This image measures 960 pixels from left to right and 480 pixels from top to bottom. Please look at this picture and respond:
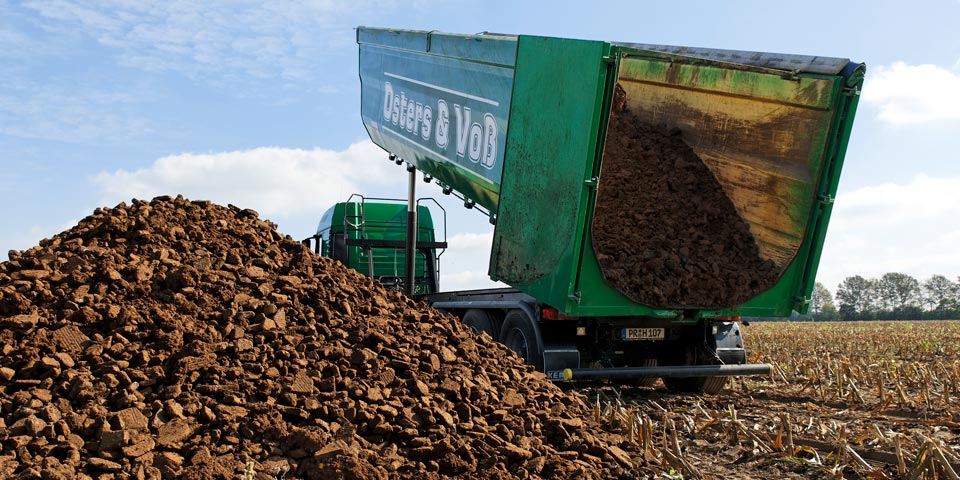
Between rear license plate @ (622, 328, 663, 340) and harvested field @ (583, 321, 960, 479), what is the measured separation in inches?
22.3

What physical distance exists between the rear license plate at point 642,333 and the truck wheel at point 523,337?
83 centimetres

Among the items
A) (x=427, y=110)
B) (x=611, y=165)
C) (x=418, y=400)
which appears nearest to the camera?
(x=418, y=400)

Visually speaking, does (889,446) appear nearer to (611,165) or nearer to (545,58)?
(611,165)

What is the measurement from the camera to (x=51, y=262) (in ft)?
19.8

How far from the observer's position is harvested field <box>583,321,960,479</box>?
4.70 m

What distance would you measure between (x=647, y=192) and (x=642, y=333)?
50.9 inches

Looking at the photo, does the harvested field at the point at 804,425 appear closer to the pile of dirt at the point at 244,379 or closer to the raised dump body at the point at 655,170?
the pile of dirt at the point at 244,379

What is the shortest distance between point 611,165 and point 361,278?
2574 mm

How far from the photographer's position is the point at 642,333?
25.3ft

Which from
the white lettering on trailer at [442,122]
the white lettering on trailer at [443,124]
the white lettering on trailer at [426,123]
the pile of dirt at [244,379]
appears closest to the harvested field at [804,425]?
the pile of dirt at [244,379]

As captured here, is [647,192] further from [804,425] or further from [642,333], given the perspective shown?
[804,425]

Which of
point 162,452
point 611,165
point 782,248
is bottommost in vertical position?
point 162,452

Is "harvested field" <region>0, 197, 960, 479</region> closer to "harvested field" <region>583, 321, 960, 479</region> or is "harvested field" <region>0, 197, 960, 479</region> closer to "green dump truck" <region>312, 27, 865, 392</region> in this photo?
"harvested field" <region>583, 321, 960, 479</region>

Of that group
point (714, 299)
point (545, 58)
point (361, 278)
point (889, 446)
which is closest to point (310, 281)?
point (361, 278)
